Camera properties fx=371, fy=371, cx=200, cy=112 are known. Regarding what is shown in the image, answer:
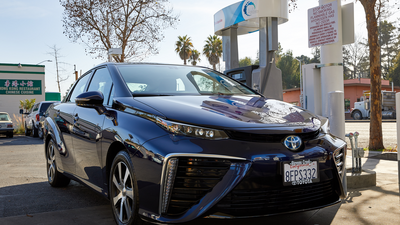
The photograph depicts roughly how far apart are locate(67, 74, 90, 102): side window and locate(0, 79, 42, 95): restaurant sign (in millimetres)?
26232

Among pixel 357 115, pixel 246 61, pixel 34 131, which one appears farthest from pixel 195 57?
pixel 246 61

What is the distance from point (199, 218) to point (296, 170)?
2.38 feet

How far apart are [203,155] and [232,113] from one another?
0.53 m

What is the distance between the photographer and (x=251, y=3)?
249 inches

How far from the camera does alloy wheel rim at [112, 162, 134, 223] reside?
282 centimetres

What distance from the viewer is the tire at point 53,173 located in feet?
15.8

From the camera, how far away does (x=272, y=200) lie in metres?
2.46

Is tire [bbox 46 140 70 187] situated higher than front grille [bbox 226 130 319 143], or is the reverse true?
front grille [bbox 226 130 319 143]

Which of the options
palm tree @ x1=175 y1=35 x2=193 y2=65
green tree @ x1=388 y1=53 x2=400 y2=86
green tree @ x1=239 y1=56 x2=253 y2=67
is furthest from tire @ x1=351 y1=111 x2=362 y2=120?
green tree @ x1=239 y1=56 x2=253 y2=67

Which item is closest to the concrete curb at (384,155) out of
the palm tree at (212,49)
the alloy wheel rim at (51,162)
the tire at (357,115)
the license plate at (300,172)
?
the license plate at (300,172)

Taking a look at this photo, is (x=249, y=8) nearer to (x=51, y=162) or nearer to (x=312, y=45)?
(x=312, y=45)

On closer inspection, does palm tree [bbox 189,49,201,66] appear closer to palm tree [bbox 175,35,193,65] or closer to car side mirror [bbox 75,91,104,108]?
palm tree [bbox 175,35,193,65]

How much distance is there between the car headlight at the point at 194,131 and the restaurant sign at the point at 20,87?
29.0 m

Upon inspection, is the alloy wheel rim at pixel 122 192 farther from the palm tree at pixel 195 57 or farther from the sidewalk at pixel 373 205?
the palm tree at pixel 195 57
